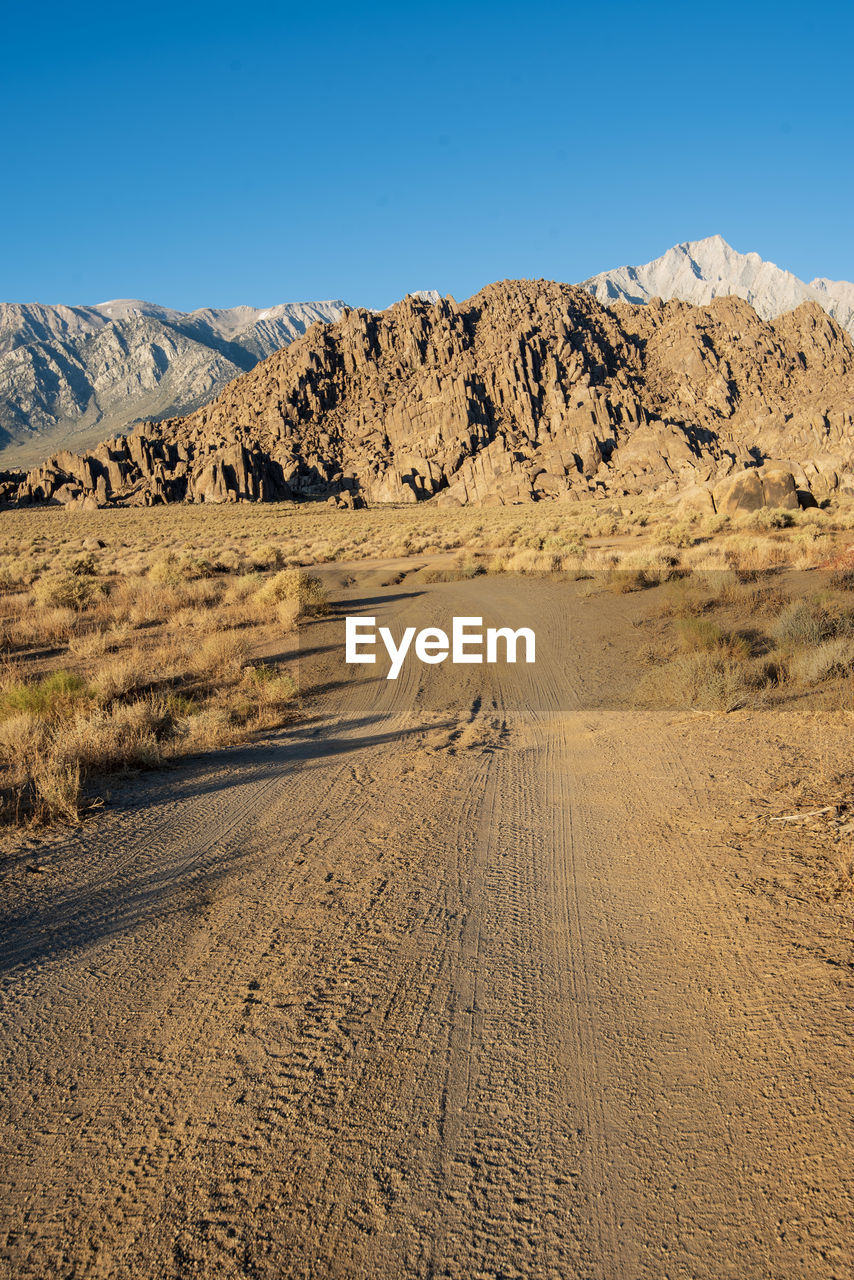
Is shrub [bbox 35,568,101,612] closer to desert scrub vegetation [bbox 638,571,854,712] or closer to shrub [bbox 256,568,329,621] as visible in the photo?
shrub [bbox 256,568,329,621]

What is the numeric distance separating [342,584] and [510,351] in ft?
334

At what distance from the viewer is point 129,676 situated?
1009 cm

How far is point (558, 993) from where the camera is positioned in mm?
3994

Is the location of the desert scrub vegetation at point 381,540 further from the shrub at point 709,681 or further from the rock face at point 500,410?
the rock face at point 500,410

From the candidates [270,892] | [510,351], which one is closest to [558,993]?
[270,892]

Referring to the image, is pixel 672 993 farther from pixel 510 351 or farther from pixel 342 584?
pixel 510 351

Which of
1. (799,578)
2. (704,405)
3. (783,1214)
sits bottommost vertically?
(783,1214)

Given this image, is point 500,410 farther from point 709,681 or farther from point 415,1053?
point 415,1053

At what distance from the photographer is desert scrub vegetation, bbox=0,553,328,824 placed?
734 centimetres

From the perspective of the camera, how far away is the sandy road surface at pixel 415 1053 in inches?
104

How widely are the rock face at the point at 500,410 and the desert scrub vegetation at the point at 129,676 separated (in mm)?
61430

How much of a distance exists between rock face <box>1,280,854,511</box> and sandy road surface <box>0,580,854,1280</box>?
230 ft

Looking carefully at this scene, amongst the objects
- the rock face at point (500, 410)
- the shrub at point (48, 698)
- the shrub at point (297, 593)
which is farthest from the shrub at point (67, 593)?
the rock face at point (500, 410)

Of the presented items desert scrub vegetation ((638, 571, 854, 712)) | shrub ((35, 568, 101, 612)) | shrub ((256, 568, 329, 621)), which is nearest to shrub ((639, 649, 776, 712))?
desert scrub vegetation ((638, 571, 854, 712))
